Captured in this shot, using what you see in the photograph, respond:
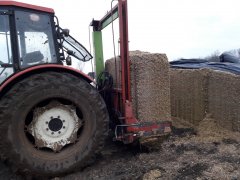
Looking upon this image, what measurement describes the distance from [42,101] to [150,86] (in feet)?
4.65

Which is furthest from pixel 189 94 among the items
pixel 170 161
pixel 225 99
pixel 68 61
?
pixel 68 61

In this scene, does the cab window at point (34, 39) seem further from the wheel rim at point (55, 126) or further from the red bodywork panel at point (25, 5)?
the wheel rim at point (55, 126)

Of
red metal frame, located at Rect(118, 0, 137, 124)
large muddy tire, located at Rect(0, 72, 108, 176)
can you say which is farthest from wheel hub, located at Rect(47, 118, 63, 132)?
red metal frame, located at Rect(118, 0, 137, 124)

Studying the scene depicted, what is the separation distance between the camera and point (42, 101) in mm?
3961

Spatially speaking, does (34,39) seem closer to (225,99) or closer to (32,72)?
(32,72)

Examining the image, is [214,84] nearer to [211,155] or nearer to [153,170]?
[211,155]

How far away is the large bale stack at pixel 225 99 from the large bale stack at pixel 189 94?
157 millimetres

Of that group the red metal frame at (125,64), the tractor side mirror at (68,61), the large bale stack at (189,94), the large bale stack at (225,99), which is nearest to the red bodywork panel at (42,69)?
the tractor side mirror at (68,61)

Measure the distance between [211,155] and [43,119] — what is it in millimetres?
2241

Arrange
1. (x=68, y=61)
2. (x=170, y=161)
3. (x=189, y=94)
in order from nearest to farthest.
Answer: (x=170, y=161), (x=68, y=61), (x=189, y=94)

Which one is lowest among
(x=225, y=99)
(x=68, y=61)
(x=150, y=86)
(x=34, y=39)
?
(x=225, y=99)

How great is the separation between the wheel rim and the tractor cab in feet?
1.85

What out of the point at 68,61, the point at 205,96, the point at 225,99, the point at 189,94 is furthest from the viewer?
the point at 189,94

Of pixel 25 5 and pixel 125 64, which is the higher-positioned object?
pixel 25 5
